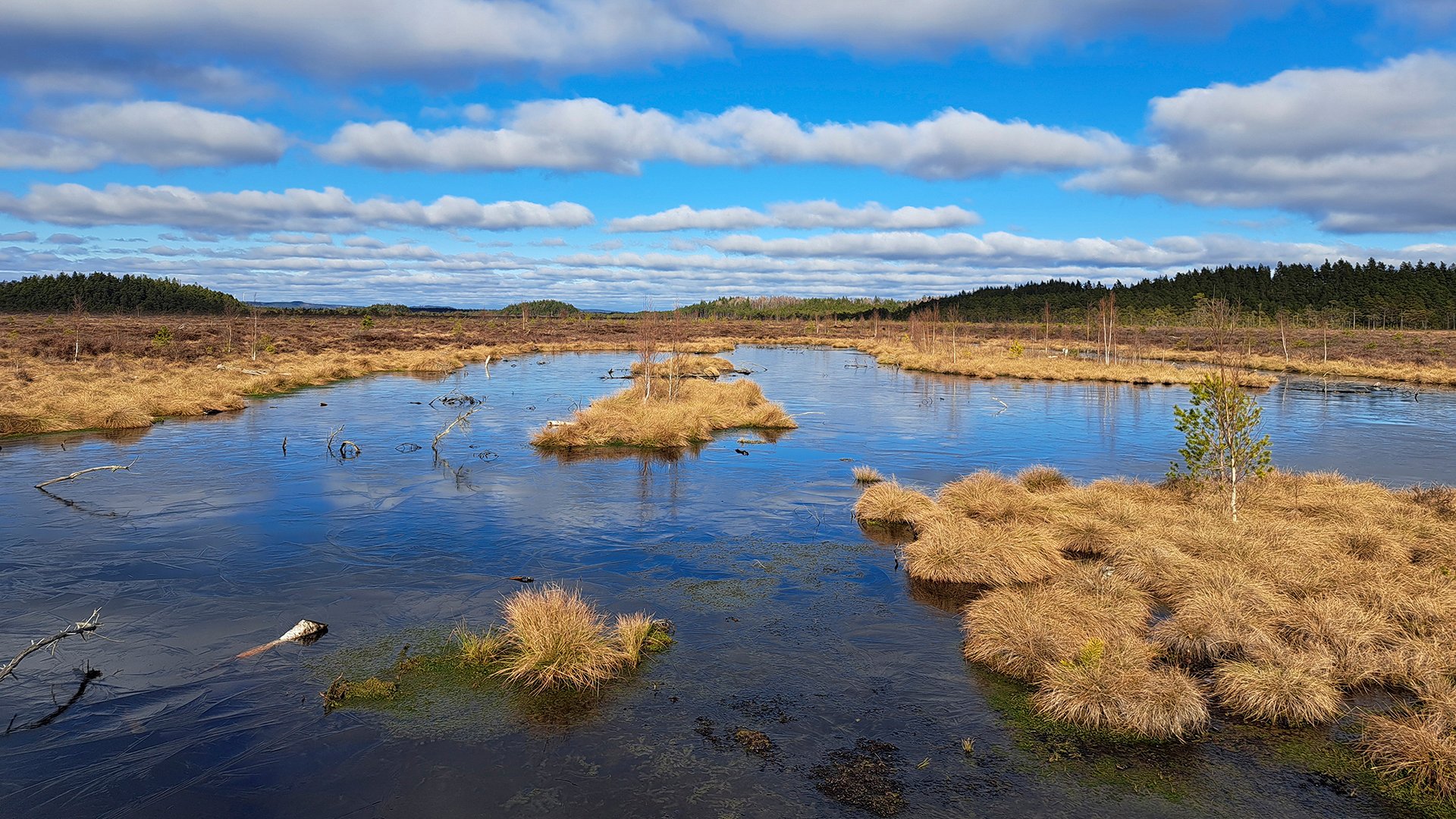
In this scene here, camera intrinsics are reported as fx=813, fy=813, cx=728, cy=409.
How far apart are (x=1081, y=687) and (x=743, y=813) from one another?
415 cm

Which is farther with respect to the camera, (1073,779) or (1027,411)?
(1027,411)

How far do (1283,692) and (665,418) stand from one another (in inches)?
820

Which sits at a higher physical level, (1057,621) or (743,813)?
(1057,621)

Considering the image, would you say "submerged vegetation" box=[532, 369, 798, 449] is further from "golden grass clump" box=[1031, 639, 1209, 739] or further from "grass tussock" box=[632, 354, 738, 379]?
"golden grass clump" box=[1031, 639, 1209, 739]

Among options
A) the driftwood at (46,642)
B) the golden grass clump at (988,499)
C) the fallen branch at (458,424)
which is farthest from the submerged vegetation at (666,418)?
the driftwood at (46,642)

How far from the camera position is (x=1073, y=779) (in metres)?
7.75

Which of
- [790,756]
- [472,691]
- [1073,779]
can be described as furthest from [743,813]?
[472,691]

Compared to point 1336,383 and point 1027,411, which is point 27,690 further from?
point 1336,383

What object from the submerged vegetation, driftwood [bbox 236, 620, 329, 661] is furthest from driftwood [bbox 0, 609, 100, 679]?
the submerged vegetation

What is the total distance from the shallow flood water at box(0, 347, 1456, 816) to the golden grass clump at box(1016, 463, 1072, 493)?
245cm

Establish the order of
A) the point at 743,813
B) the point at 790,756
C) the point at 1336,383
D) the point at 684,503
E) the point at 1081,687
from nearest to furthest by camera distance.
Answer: the point at 743,813, the point at 790,756, the point at 1081,687, the point at 684,503, the point at 1336,383

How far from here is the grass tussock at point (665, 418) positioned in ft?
86.2

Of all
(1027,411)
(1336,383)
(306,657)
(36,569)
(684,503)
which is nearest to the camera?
(306,657)

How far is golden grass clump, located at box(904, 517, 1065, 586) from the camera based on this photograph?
43.7 feet
